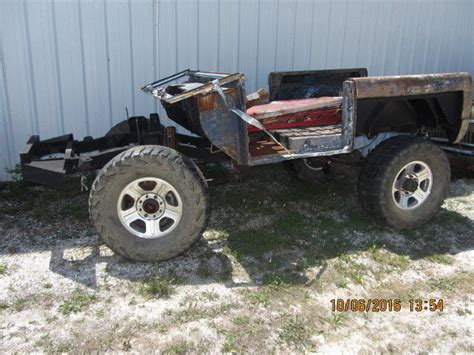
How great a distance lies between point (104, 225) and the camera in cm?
383

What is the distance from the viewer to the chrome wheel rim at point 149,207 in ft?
12.8

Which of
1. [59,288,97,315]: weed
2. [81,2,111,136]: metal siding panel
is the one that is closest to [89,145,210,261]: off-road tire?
[59,288,97,315]: weed

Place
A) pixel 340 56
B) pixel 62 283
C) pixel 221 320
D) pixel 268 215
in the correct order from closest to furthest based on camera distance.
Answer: pixel 221 320 → pixel 62 283 → pixel 268 215 → pixel 340 56

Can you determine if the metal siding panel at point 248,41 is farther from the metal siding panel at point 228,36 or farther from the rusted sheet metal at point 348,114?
the rusted sheet metal at point 348,114

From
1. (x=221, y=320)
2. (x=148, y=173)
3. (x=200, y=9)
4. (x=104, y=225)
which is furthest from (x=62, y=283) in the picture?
(x=200, y=9)

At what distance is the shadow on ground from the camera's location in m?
4.00

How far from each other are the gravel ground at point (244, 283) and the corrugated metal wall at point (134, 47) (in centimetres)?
141

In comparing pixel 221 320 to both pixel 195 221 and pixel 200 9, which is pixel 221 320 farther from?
pixel 200 9

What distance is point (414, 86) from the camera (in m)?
4.41

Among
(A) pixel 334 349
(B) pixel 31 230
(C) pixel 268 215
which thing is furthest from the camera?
(C) pixel 268 215

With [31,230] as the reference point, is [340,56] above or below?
above

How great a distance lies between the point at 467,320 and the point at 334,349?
1.17 meters

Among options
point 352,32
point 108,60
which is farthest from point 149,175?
point 352,32

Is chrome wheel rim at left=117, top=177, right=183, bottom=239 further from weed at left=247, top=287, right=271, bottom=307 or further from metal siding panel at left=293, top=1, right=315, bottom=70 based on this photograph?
metal siding panel at left=293, top=1, right=315, bottom=70
